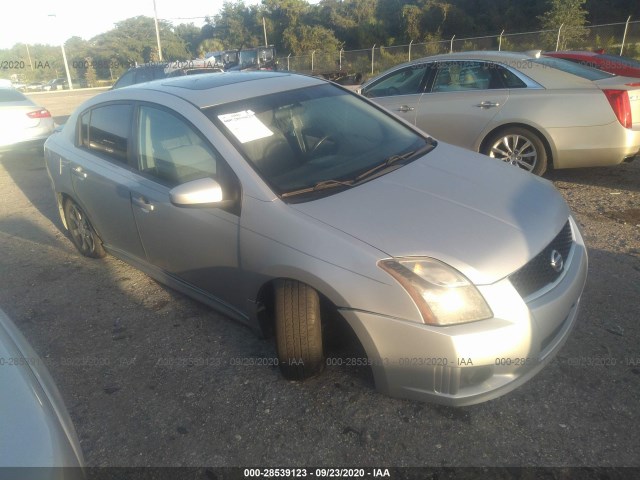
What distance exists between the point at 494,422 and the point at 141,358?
209 centimetres

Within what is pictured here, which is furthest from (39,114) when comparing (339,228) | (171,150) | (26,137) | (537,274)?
(537,274)

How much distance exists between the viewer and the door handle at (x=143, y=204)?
3.24m

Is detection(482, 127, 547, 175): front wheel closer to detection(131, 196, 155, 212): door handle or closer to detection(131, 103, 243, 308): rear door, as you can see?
detection(131, 103, 243, 308): rear door

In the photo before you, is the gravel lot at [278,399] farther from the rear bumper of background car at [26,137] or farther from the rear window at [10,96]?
Answer: the rear window at [10,96]

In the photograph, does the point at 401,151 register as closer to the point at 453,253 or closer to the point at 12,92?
the point at 453,253

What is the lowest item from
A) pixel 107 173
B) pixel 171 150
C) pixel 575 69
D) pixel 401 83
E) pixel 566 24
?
pixel 107 173

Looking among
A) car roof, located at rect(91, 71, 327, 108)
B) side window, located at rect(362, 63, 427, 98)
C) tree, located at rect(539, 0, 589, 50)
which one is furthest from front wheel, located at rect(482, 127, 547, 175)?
tree, located at rect(539, 0, 589, 50)

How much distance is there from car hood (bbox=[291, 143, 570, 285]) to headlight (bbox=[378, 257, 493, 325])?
0.05 meters

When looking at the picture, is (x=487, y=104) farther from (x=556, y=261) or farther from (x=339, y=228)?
(x=339, y=228)

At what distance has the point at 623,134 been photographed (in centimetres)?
496

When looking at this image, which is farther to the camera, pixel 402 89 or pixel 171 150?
pixel 402 89

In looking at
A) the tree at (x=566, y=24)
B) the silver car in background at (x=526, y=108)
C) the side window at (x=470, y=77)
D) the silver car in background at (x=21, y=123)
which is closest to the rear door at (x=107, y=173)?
the silver car in background at (x=526, y=108)

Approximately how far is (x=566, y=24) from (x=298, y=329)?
102ft

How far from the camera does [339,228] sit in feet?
7.75
